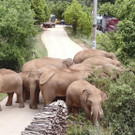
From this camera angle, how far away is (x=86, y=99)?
8.34 metres

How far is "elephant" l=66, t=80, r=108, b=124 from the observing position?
7957 mm

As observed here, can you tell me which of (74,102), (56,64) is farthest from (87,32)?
(74,102)

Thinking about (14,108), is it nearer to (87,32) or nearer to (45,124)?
(45,124)

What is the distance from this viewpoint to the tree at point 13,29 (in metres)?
16.2

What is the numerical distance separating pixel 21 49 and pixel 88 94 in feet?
32.4

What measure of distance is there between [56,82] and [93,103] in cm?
198

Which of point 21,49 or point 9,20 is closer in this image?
point 9,20

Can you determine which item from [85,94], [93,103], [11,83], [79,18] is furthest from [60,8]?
[93,103]

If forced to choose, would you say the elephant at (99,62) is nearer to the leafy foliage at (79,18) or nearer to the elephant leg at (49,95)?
the elephant leg at (49,95)

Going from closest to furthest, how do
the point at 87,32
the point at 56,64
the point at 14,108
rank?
the point at 14,108, the point at 56,64, the point at 87,32

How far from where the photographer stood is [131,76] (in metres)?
9.39

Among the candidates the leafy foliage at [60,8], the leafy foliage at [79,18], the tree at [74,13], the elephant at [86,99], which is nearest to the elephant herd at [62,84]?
the elephant at [86,99]

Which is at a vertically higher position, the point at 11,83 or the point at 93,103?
the point at 93,103

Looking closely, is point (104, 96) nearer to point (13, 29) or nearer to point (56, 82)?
point (56, 82)
